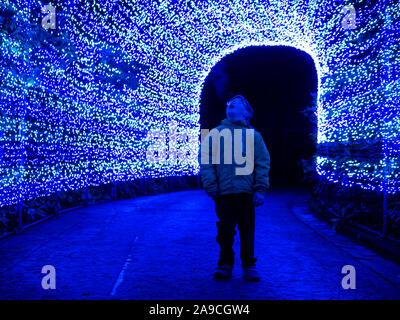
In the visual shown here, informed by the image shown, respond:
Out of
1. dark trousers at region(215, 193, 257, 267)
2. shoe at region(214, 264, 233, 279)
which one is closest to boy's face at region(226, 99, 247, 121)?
dark trousers at region(215, 193, 257, 267)

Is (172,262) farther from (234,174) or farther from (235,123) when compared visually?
(235,123)

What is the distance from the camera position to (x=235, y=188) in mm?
4336

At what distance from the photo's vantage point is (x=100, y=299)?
3625 mm

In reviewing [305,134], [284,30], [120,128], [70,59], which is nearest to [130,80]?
[120,128]

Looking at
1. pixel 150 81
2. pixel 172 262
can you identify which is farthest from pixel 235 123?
pixel 150 81

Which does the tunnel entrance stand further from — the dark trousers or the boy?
the dark trousers

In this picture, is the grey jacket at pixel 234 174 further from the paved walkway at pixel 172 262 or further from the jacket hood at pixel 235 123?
the paved walkway at pixel 172 262

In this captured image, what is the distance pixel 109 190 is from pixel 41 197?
360 cm

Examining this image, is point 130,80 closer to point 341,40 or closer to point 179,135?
point 179,135

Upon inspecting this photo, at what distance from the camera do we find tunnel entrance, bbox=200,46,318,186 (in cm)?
1911

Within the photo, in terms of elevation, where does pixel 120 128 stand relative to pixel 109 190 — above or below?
above

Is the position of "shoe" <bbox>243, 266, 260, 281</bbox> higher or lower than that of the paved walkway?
higher

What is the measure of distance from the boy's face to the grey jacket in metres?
0.06

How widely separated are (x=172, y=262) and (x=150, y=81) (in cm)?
959
